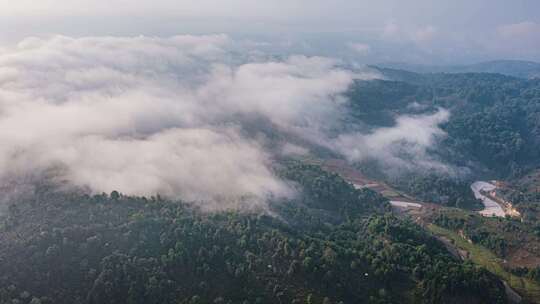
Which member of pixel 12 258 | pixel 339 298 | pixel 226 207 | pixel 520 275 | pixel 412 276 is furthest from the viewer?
pixel 226 207

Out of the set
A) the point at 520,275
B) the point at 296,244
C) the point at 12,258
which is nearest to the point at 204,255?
the point at 296,244

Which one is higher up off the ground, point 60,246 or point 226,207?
point 60,246

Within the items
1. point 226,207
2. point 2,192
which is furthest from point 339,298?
point 2,192

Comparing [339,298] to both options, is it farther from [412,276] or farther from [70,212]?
[70,212]

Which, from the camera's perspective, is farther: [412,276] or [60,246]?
[412,276]

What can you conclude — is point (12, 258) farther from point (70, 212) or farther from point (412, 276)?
point (412, 276)

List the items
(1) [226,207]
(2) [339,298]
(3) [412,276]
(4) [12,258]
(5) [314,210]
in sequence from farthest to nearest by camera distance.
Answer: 1. (5) [314,210]
2. (1) [226,207]
3. (3) [412,276]
4. (2) [339,298]
5. (4) [12,258]
